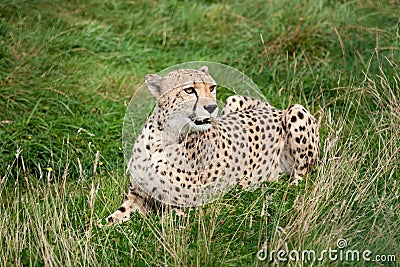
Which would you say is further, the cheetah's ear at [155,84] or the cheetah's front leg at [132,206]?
the cheetah's front leg at [132,206]

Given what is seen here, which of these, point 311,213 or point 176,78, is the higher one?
point 176,78

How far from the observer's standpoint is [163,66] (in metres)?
6.87

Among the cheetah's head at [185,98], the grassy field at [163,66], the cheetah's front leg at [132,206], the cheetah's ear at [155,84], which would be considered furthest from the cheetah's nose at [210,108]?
the cheetah's front leg at [132,206]

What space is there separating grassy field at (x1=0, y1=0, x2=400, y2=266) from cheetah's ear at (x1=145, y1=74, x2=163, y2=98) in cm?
53

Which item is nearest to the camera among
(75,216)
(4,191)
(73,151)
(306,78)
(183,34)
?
(75,216)

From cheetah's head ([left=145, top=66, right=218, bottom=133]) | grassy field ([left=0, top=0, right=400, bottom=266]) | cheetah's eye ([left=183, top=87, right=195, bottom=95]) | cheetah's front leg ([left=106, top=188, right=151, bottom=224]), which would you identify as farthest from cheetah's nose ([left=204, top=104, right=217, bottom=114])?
cheetah's front leg ([left=106, top=188, right=151, bottom=224])

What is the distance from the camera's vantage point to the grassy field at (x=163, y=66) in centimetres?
371

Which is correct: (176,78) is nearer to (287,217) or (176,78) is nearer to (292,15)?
(287,217)

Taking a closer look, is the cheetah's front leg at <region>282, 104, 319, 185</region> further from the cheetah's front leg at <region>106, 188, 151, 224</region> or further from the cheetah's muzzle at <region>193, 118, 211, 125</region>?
the cheetah's front leg at <region>106, 188, 151, 224</region>

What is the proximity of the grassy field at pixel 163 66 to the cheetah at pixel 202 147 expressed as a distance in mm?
155

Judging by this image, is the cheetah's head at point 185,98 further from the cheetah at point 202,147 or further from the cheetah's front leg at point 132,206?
the cheetah's front leg at point 132,206

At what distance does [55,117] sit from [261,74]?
71.6 inches

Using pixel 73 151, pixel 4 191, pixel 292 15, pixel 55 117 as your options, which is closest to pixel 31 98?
pixel 55 117

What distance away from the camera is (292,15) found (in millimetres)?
6867
